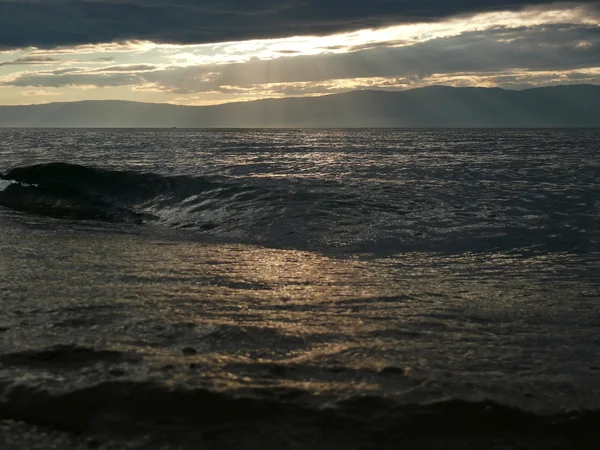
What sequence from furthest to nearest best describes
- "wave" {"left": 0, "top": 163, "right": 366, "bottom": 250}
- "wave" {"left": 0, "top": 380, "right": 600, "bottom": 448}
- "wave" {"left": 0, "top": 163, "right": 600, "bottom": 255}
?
"wave" {"left": 0, "top": 163, "right": 366, "bottom": 250}, "wave" {"left": 0, "top": 163, "right": 600, "bottom": 255}, "wave" {"left": 0, "top": 380, "right": 600, "bottom": 448}

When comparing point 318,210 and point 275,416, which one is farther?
point 318,210

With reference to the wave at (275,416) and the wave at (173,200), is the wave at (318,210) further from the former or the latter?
the wave at (275,416)

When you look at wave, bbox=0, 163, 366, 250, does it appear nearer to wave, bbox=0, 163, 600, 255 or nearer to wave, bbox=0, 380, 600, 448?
wave, bbox=0, 163, 600, 255

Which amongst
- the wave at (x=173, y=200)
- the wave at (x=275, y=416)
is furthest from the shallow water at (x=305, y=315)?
the wave at (x=173, y=200)

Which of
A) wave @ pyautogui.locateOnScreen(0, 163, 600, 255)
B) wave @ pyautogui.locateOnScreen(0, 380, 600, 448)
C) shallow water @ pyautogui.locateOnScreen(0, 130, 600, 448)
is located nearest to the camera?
wave @ pyautogui.locateOnScreen(0, 380, 600, 448)

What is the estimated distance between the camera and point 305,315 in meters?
6.52

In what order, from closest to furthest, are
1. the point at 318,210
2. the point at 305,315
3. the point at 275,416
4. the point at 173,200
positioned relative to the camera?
the point at 275,416 < the point at 305,315 < the point at 318,210 < the point at 173,200

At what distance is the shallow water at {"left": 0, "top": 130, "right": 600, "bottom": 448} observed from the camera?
4.36 metres

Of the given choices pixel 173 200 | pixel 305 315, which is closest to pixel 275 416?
pixel 305 315

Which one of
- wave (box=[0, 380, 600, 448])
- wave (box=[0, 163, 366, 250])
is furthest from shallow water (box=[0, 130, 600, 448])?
wave (box=[0, 163, 366, 250])

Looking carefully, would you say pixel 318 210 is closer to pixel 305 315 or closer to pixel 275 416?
pixel 305 315

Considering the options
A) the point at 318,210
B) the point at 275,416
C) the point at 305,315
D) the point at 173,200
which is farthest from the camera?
the point at 173,200

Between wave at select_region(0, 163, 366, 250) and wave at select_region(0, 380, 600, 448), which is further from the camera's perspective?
wave at select_region(0, 163, 366, 250)

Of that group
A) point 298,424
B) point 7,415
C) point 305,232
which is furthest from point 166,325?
point 305,232
